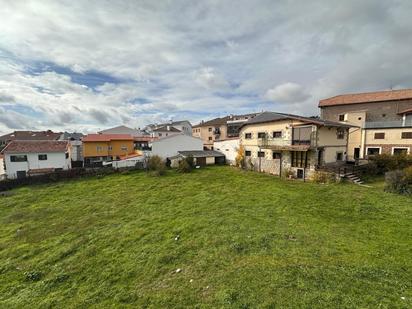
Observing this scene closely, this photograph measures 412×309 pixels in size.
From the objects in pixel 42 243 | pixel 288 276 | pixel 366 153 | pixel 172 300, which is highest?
pixel 366 153

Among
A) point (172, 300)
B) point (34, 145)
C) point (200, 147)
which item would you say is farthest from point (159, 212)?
point (34, 145)

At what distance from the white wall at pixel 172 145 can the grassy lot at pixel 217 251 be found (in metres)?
17.1

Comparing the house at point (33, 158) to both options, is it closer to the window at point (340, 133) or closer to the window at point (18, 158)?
the window at point (18, 158)

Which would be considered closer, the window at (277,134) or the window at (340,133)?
the window at (340,133)

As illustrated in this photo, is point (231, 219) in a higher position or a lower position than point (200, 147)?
lower

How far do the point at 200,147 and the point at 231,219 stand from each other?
26.2 meters

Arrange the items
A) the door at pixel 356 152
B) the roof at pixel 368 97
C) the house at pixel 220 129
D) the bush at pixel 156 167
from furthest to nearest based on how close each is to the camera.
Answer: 1. the house at pixel 220 129
2. the roof at pixel 368 97
3. the door at pixel 356 152
4. the bush at pixel 156 167

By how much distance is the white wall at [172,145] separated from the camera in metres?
33.1

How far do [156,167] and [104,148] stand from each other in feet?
46.8

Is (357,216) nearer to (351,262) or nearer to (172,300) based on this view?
(351,262)

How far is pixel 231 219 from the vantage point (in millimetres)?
11117

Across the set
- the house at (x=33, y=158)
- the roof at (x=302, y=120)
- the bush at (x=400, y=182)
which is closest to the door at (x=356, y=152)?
the roof at (x=302, y=120)

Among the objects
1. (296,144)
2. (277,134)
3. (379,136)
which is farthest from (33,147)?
(379,136)

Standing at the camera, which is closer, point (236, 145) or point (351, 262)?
point (351, 262)
